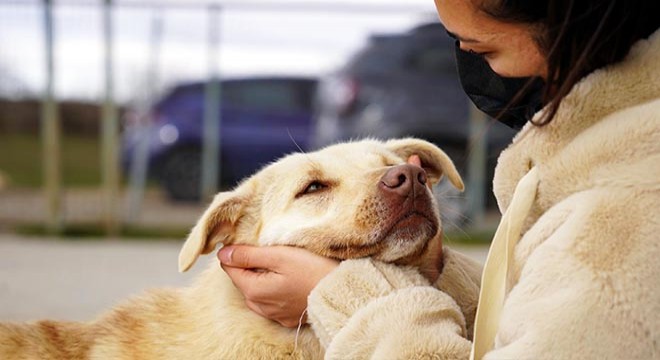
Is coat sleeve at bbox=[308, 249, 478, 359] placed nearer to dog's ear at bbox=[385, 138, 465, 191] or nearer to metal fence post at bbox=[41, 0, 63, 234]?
dog's ear at bbox=[385, 138, 465, 191]

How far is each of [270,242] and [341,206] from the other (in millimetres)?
268

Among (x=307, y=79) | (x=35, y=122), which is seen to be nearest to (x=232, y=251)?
(x=307, y=79)

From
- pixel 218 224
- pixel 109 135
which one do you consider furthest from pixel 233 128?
pixel 218 224

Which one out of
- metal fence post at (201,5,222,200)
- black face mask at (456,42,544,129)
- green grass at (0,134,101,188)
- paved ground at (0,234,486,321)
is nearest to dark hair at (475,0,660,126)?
black face mask at (456,42,544,129)

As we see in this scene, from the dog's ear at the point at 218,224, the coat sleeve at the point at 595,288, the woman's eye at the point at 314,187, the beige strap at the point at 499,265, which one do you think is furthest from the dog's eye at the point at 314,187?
the coat sleeve at the point at 595,288

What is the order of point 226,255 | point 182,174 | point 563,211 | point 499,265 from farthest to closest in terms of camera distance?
1. point 182,174
2. point 226,255
3. point 499,265
4. point 563,211

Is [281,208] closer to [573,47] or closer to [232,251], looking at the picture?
[232,251]

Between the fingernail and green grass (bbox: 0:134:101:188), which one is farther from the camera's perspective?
green grass (bbox: 0:134:101:188)

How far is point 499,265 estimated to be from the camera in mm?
2002

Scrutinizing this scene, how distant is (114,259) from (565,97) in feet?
22.7

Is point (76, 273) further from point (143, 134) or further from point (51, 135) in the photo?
point (143, 134)

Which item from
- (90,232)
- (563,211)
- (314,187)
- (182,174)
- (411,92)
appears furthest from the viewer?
(182,174)

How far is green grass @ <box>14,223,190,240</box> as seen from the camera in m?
9.80

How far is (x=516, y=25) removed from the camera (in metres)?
2.03
